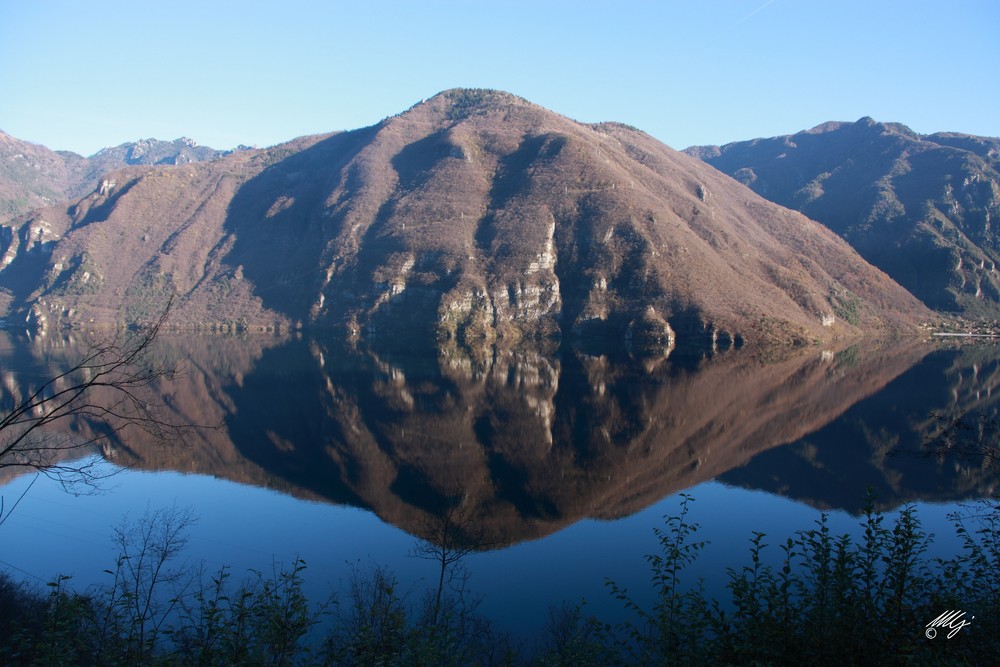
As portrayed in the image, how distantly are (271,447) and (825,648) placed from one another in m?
49.8

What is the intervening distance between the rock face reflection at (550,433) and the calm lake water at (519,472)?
28cm

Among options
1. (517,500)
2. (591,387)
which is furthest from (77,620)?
(591,387)

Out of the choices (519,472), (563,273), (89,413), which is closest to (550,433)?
(519,472)

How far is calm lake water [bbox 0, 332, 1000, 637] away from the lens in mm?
30359

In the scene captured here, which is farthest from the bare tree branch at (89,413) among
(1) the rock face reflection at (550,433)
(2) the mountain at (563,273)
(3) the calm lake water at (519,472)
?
(2) the mountain at (563,273)

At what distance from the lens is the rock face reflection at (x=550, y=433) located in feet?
132

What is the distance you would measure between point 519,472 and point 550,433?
469 inches

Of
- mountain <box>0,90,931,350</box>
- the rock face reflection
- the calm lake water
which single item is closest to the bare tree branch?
the calm lake water

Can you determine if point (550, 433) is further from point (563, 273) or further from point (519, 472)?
point (563, 273)

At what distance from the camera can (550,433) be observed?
56.3m

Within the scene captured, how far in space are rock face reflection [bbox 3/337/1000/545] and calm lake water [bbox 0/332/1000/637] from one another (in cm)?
28

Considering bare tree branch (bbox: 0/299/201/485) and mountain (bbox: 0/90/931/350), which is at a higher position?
mountain (bbox: 0/90/931/350)

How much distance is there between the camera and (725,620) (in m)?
13.5

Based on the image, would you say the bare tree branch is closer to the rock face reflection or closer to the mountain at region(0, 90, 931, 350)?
the rock face reflection
